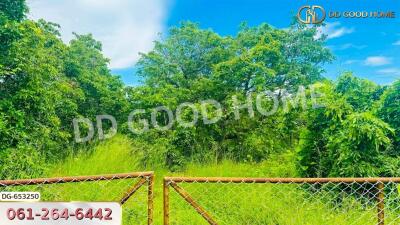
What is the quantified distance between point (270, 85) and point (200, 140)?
246cm

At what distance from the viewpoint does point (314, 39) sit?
42.0 ft

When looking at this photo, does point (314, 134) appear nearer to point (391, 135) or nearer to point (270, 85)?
point (391, 135)

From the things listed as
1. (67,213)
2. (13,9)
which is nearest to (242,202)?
(67,213)

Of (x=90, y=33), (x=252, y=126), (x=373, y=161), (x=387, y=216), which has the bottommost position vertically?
(x=387, y=216)

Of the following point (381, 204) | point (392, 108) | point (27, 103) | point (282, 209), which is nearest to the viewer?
point (381, 204)

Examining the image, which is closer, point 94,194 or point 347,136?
point 347,136

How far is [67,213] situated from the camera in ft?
11.0

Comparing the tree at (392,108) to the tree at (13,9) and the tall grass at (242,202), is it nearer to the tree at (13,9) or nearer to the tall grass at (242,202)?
the tall grass at (242,202)

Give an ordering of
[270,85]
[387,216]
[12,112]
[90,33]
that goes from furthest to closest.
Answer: [90,33]
[270,85]
[12,112]
[387,216]

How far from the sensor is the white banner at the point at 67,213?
3330mm

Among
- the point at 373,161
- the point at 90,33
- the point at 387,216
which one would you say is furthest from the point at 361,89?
the point at 90,33

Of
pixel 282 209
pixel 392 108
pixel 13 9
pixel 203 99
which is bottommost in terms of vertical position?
pixel 282 209

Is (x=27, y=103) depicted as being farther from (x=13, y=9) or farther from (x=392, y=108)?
(x=392, y=108)

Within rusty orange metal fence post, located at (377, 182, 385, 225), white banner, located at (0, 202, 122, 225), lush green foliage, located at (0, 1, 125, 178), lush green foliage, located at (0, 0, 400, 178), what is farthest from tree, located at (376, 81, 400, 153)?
lush green foliage, located at (0, 1, 125, 178)
